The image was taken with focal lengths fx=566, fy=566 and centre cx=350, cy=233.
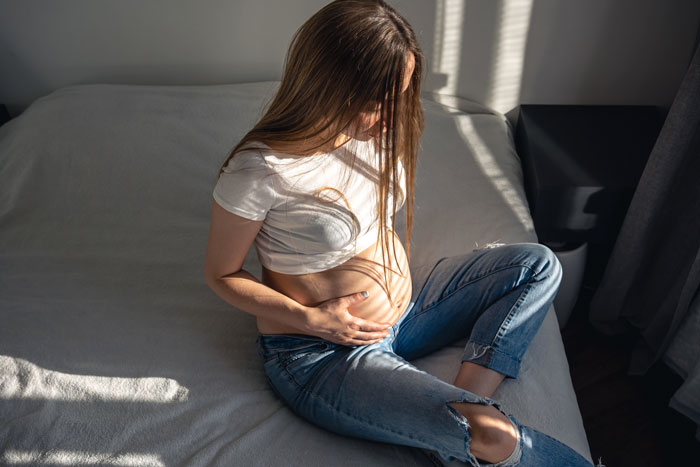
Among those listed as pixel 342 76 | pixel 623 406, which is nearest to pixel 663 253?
pixel 623 406

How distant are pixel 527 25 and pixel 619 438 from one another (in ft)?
3.72

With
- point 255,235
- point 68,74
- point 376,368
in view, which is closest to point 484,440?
point 376,368

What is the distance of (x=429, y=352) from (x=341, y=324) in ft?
0.83

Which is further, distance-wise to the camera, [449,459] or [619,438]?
[619,438]

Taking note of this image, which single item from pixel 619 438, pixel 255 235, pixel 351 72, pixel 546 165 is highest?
pixel 351 72

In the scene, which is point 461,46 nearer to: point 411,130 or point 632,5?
point 632,5

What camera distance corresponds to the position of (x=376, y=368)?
931mm

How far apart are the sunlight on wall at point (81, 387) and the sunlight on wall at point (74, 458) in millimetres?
109

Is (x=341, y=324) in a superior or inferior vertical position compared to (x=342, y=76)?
inferior

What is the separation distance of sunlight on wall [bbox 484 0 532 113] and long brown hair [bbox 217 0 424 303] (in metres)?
0.87

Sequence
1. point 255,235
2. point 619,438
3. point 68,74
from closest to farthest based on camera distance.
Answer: point 255,235 < point 619,438 < point 68,74

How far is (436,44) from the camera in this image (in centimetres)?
170

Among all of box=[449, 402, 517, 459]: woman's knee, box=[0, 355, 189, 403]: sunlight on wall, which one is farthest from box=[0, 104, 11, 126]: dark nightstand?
box=[449, 402, 517, 459]: woman's knee

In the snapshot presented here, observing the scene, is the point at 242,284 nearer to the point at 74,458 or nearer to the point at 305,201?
the point at 305,201
